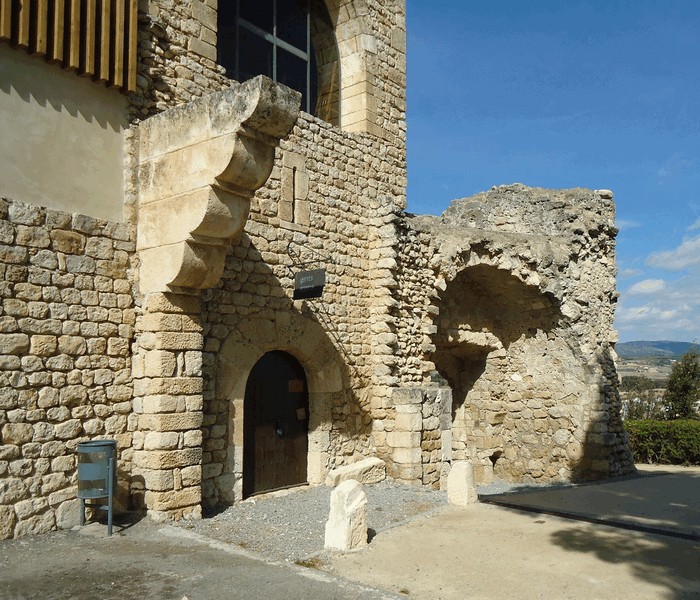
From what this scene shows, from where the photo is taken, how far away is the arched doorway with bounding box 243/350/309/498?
7973 mm

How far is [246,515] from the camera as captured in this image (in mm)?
6945

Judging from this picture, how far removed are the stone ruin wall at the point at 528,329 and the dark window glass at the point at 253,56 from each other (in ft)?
10.7

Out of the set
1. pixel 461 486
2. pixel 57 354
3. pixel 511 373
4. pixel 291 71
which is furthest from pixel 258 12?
pixel 511 373

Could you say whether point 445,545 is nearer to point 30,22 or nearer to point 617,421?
point 30,22

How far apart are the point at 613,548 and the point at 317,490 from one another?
3.77 meters

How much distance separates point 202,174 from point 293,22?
4.71m

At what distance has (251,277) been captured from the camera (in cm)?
786

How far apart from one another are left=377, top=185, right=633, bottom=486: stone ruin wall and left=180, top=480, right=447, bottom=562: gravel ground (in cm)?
327

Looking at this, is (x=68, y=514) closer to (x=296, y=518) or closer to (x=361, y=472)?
(x=296, y=518)

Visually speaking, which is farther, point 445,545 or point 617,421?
point 617,421

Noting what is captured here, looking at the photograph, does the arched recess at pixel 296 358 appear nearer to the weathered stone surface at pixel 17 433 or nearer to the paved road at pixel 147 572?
the paved road at pixel 147 572

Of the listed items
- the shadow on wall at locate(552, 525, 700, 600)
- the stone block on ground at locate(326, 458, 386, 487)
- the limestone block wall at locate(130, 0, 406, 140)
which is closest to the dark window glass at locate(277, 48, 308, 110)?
the limestone block wall at locate(130, 0, 406, 140)

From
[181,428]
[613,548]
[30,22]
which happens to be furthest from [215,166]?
[613,548]

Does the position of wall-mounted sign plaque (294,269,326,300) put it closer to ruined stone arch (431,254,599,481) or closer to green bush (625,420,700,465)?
ruined stone arch (431,254,599,481)
